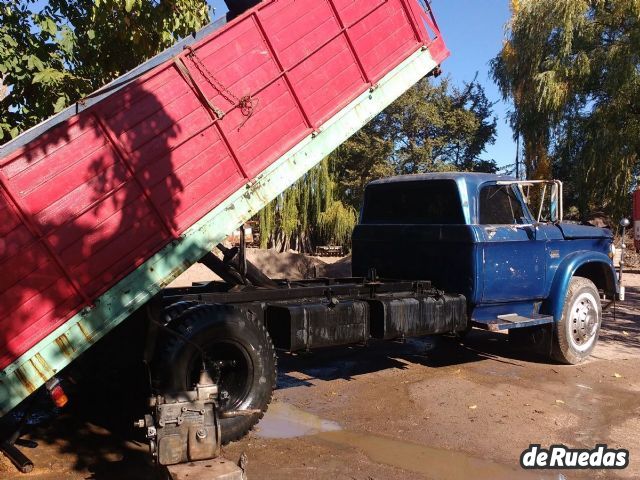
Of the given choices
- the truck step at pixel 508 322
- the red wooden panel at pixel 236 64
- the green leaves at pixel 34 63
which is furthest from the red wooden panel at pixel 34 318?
the truck step at pixel 508 322

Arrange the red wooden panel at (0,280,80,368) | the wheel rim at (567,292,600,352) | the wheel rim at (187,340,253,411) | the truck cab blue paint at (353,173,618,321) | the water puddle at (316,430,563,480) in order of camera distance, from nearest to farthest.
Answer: the red wooden panel at (0,280,80,368) < the water puddle at (316,430,563,480) < the wheel rim at (187,340,253,411) < the truck cab blue paint at (353,173,618,321) < the wheel rim at (567,292,600,352)

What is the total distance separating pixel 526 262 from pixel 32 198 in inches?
218

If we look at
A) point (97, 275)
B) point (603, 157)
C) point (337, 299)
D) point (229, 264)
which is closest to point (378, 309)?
point (337, 299)

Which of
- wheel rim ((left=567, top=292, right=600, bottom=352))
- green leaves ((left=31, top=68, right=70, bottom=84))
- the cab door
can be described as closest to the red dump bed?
green leaves ((left=31, top=68, right=70, bottom=84))

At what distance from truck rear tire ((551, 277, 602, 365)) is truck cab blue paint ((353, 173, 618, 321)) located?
23cm

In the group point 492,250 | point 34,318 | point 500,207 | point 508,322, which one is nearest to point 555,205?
point 500,207

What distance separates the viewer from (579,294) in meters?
7.80

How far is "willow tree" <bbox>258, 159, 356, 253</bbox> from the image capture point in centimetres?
2791

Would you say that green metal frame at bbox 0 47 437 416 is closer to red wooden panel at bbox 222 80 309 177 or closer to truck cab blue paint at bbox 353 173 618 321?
red wooden panel at bbox 222 80 309 177

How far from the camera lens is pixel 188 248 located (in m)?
4.60

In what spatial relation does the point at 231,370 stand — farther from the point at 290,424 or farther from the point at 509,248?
the point at 509,248

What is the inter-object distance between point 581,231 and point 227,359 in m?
5.34

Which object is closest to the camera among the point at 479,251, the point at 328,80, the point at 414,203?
the point at 328,80

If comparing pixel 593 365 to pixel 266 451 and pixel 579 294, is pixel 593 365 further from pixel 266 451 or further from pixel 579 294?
pixel 266 451
